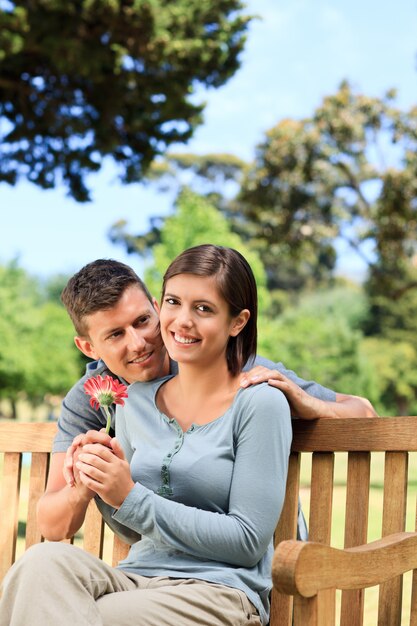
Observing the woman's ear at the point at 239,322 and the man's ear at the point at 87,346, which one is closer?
the woman's ear at the point at 239,322

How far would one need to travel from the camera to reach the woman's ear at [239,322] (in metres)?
2.31

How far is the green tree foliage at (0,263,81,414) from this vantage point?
34.0m

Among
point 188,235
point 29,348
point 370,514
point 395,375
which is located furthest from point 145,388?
point 29,348

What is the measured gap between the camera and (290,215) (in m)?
19.0

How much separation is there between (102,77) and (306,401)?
9.21 meters

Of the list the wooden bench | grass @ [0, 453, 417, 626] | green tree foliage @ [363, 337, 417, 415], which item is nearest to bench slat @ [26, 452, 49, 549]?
the wooden bench

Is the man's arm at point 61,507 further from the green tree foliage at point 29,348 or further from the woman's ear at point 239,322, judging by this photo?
the green tree foliage at point 29,348

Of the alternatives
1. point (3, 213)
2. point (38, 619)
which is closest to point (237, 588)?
point (38, 619)

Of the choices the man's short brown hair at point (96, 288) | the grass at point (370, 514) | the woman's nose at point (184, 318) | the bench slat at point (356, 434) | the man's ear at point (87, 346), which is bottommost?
the grass at point (370, 514)

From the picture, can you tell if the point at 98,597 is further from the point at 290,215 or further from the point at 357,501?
the point at 290,215

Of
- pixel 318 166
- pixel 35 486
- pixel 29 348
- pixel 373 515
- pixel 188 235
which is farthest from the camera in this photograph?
pixel 29 348

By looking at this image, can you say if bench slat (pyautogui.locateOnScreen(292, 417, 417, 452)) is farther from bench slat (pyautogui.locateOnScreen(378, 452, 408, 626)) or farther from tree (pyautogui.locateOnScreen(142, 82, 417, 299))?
tree (pyautogui.locateOnScreen(142, 82, 417, 299))

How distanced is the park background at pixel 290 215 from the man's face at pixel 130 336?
395mm

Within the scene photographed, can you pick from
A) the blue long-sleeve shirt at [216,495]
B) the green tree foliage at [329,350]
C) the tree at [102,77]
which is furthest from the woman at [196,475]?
Answer: the green tree foliage at [329,350]
